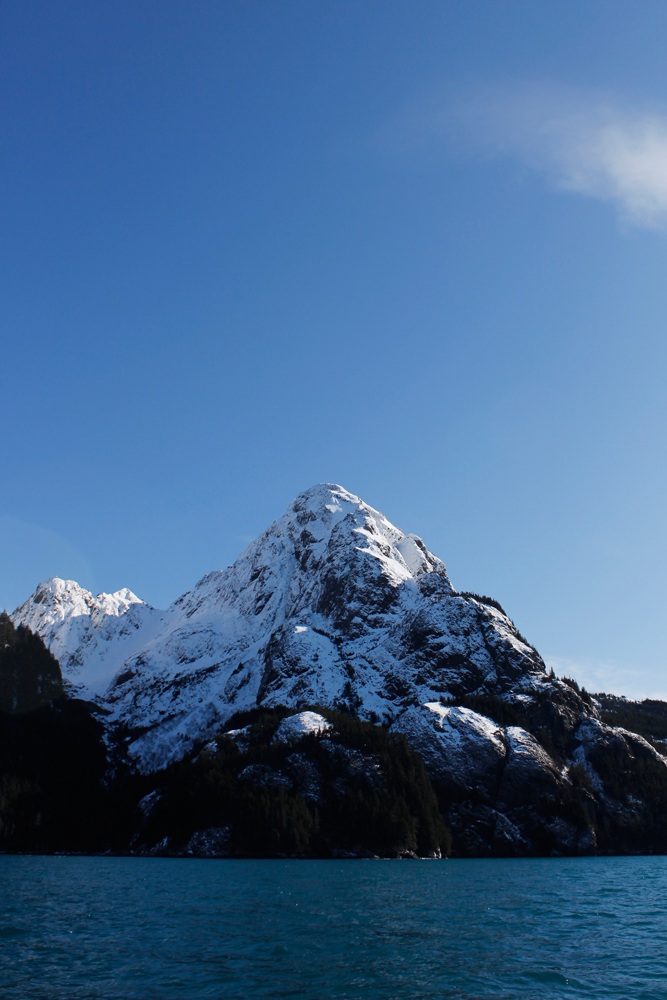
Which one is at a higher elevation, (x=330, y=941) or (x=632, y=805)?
(x=632, y=805)

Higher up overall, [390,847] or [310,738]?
[310,738]

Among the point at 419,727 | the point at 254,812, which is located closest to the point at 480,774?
the point at 419,727

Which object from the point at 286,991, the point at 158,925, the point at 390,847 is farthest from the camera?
the point at 390,847

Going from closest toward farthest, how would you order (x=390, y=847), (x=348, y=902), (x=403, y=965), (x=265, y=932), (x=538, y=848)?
1. (x=403, y=965)
2. (x=265, y=932)
3. (x=348, y=902)
4. (x=390, y=847)
5. (x=538, y=848)

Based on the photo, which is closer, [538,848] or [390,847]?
[390,847]

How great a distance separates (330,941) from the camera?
141 ft

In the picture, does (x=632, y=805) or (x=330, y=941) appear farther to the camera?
(x=632, y=805)

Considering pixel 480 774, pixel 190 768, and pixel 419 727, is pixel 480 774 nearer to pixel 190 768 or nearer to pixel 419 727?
pixel 419 727

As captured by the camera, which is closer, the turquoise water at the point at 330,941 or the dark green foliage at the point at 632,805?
the turquoise water at the point at 330,941

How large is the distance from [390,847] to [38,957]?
13545 centimetres

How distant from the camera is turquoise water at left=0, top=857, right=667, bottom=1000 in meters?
32.0

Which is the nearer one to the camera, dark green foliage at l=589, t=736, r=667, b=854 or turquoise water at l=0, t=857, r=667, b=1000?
turquoise water at l=0, t=857, r=667, b=1000

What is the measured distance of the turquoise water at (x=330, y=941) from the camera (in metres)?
32.0

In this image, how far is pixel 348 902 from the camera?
6378 centimetres
